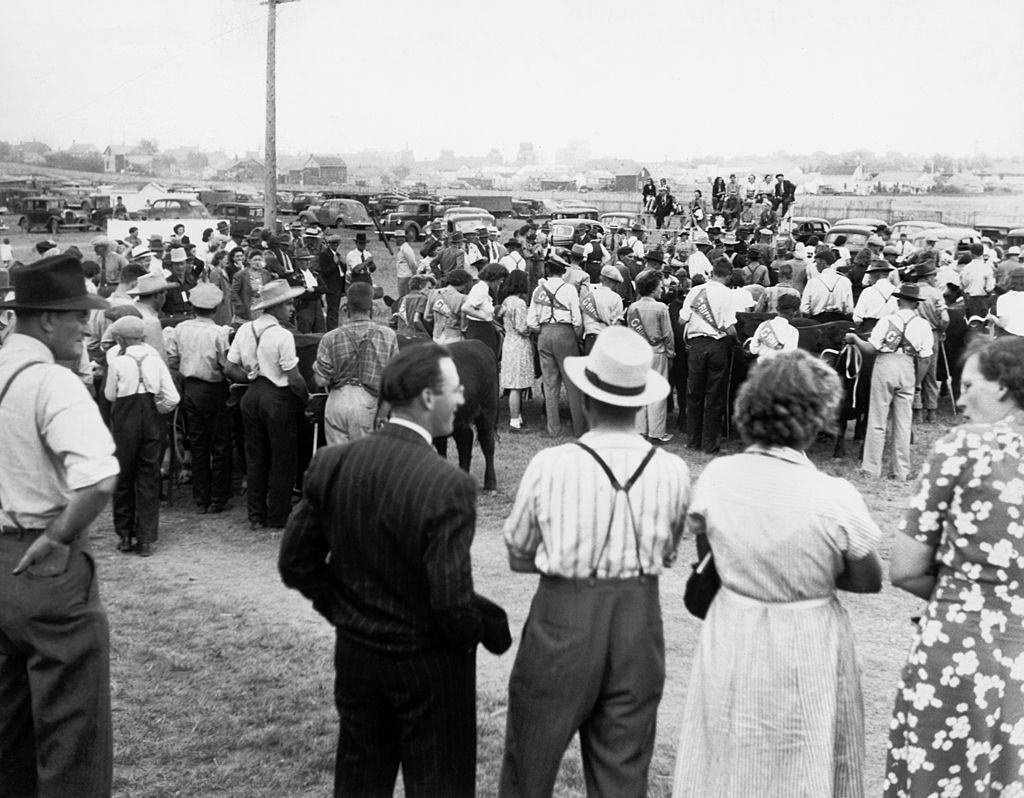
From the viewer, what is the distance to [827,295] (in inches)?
463

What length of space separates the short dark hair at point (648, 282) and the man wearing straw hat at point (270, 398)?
385cm

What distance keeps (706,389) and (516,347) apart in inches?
83.2

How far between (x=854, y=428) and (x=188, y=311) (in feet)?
26.2

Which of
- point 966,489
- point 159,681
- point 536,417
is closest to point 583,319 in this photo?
point 536,417

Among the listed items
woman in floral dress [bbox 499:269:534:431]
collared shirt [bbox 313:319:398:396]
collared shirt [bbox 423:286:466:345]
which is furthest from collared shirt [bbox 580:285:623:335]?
collared shirt [bbox 313:319:398:396]

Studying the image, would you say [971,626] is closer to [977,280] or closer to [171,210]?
[977,280]

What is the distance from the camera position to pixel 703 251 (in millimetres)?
17906

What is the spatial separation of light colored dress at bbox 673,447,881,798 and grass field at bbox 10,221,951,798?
1215 millimetres

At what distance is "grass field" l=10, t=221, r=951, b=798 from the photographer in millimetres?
4797

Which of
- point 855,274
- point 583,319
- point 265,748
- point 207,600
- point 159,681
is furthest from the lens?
point 855,274

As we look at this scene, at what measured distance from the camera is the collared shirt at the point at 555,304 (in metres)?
11.1

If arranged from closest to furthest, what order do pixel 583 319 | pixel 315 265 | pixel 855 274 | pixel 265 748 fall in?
pixel 265 748
pixel 583 319
pixel 855 274
pixel 315 265

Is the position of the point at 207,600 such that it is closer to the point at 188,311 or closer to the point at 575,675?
the point at 575,675

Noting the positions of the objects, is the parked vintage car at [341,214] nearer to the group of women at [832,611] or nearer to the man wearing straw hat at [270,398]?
the man wearing straw hat at [270,398]
